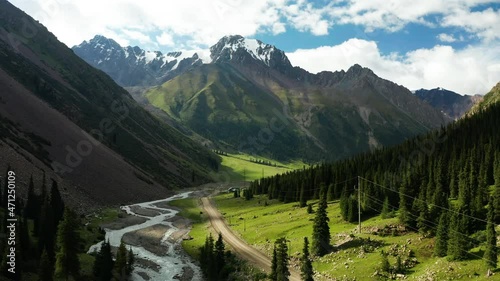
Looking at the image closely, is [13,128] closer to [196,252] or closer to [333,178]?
[196,252]

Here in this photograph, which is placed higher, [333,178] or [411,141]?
[411,141]

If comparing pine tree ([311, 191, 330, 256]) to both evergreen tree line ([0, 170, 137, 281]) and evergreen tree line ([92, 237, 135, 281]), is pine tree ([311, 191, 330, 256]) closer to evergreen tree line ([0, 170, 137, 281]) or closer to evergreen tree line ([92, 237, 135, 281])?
evergreen tree line ([92, 237, 135, 281])

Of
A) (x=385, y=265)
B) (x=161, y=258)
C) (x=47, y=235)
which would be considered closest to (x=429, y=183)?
(x=385, y=265)

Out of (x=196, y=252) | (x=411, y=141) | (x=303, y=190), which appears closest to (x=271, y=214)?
(x=303, y=190)

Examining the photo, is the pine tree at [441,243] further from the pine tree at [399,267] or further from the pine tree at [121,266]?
the pine tree at [121,266]

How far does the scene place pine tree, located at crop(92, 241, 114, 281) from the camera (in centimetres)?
6056

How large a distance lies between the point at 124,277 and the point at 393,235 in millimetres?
47543

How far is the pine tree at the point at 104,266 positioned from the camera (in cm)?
6056

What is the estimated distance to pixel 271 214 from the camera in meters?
117

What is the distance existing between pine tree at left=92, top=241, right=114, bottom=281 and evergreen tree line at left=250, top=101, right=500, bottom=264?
49.1 m

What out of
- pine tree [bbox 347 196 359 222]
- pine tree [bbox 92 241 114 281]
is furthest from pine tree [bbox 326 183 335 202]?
pine tree [bbox 92 241 114 281]

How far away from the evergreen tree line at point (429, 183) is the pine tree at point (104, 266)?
1934 inches

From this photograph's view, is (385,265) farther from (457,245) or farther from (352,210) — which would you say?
(352,210)

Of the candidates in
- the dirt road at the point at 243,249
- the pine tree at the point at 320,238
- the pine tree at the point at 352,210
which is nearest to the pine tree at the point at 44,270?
the dirt road at the point at 243,249
